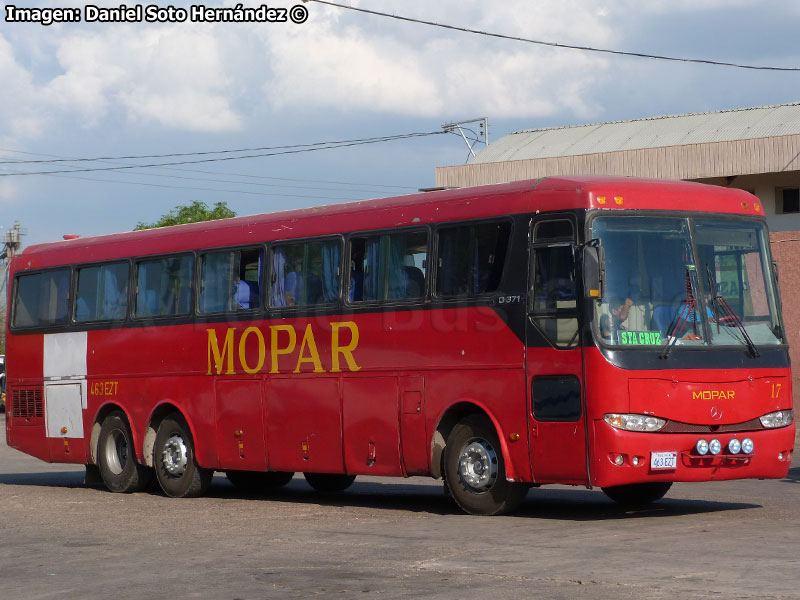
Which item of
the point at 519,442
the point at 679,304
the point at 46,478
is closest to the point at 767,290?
the point at 679,304

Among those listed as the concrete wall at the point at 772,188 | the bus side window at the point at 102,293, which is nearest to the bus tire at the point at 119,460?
the bus side window at the point at 102,293

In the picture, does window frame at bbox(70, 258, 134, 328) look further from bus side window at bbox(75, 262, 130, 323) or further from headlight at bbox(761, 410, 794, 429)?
headlight at bbox(761, 410, 794, 429)

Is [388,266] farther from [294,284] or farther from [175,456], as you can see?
[175,456]

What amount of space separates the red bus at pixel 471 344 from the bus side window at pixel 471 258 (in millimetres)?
23

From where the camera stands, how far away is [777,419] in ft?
44.3

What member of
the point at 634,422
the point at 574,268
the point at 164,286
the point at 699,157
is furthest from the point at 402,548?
the point at 699,157

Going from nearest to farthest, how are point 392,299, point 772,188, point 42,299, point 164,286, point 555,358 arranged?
point 555,358 → point 392,299 → point 164,286 → point 42,299 → point 772,188

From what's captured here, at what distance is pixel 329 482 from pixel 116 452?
10.2 ft

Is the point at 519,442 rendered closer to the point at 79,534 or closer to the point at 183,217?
the point at 79,534

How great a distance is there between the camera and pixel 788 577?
903 centimetres

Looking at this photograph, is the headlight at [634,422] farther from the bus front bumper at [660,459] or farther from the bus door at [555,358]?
the bus door at [555,358]

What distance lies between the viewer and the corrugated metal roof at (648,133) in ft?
124

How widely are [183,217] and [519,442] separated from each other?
213 ft

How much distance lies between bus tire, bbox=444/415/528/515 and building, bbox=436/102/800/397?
16452 mm
